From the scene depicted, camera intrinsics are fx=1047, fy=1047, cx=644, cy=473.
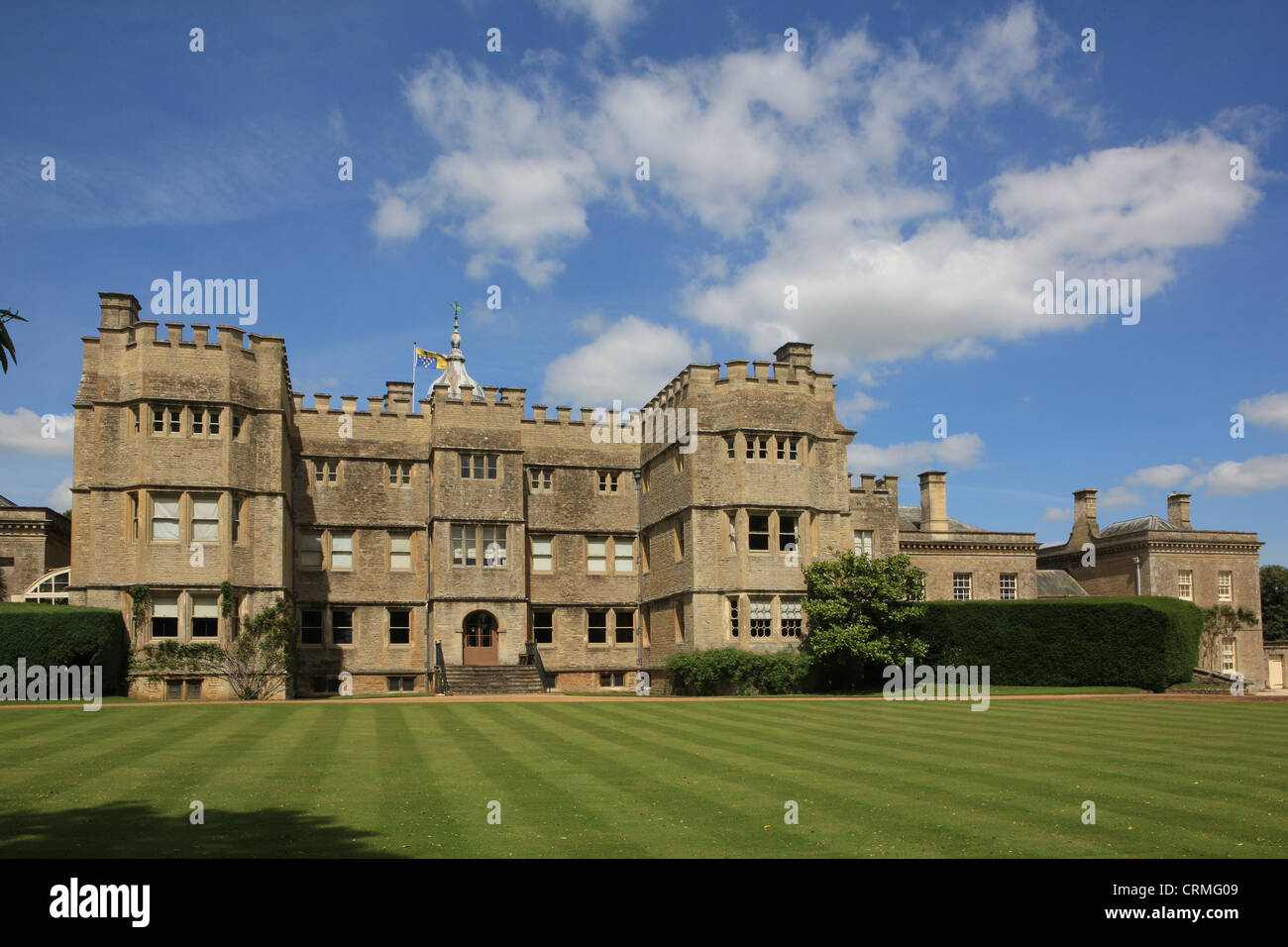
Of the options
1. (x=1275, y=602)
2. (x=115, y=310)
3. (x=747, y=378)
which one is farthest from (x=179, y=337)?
(x=1275, y=602)

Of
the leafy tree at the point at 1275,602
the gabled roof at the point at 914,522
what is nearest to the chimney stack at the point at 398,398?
the gabled roof at the point at 914,522

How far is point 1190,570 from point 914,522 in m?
13.0

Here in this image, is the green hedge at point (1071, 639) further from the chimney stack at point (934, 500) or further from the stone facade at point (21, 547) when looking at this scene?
the stone facade at point (21, 547)

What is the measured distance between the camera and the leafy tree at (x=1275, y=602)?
7525 cm

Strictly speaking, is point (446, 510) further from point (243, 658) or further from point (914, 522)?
point (914, 522)

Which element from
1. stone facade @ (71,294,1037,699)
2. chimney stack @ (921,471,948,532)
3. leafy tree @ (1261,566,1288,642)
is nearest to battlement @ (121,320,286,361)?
stone facade @ (71,294,1037,699)

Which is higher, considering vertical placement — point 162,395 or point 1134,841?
point 162,395

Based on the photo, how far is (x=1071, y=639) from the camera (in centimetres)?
3622

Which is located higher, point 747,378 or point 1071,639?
point 747,378

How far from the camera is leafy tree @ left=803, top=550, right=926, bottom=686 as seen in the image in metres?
34.5

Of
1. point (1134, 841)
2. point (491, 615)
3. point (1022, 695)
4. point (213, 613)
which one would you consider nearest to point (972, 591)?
point (1022, 695)
